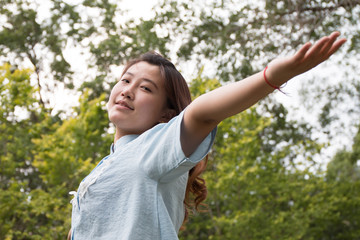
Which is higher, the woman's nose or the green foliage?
the woman's nose

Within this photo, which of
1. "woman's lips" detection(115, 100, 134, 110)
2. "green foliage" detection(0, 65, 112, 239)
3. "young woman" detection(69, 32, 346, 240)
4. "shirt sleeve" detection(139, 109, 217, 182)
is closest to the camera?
"young woman" detection(69, 32, 346, 240)

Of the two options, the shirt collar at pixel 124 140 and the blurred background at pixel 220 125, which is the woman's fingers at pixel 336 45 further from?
→ the blurred background at pixel 220 125

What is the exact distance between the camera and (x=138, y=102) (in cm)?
163

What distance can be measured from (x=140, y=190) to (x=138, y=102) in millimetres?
361

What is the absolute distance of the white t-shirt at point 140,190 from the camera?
1.33 meters

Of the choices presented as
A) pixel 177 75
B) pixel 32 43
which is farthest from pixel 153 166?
pixel 32 43

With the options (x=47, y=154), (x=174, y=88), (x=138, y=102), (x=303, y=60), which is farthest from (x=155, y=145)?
(x=47, y=154)

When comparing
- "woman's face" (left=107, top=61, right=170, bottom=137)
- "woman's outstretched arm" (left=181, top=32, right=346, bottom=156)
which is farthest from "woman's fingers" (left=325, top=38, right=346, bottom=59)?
"woman's face" (left=107, top=61, right=170, bottom=137)

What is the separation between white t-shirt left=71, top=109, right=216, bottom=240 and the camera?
1.33 meters

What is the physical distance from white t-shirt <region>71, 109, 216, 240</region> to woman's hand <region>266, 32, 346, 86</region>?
0.99ft

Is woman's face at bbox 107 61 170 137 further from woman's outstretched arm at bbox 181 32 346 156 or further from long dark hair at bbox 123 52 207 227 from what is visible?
woman's outstretched arm at bbox 181 32 346 156

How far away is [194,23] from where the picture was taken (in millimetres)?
12438

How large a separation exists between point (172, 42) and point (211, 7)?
1.48 m

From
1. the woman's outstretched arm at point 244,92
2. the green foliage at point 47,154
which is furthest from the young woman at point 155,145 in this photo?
the green foliage at point 47,154
